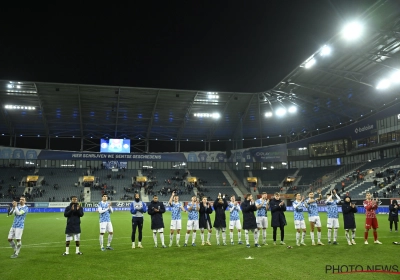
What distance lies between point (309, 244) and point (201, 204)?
5109mm

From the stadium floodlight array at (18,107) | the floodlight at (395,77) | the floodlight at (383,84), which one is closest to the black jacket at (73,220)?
the floodlight at (395,77)

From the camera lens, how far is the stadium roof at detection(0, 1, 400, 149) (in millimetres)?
34219

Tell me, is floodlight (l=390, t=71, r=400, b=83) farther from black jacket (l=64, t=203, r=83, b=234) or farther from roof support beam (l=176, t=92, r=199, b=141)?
black jacket (l=64, t=203, r=83, b=234)

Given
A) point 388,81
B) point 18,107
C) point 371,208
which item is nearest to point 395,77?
point 388,81

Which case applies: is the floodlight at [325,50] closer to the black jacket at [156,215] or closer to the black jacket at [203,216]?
the black jacket at [203,216]

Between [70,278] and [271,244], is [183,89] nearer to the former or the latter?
[271,244]

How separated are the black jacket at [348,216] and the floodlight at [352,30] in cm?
1925

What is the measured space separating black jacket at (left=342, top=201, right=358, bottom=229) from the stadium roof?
1850 cm

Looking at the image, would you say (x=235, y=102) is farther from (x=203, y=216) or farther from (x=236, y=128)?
(x=203, y=216)

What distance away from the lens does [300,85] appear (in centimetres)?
4384

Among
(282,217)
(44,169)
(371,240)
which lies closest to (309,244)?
(282,217)

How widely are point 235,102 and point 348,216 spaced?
39.1 metres

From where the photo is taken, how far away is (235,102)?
175 ft
